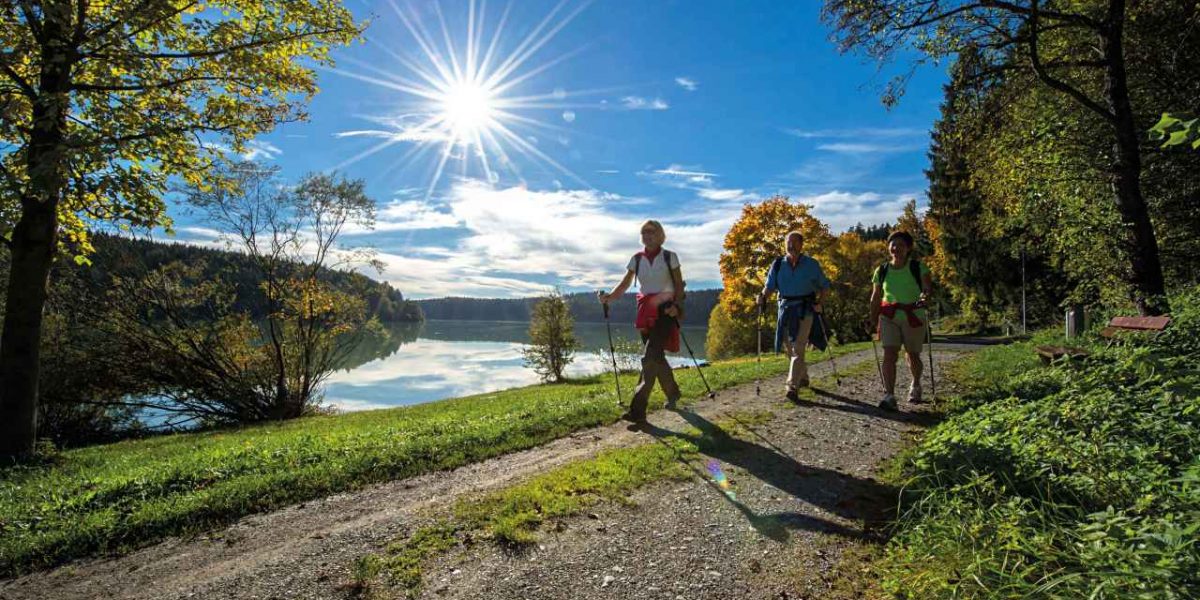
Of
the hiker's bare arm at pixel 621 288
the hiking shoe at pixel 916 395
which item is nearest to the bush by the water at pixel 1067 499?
the hiking shoe at pixel 916 395

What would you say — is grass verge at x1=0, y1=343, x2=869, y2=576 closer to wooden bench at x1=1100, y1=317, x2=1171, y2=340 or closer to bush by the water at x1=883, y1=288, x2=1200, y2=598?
bush by the water at x1=883, y1=288, x2=1200, y2=598

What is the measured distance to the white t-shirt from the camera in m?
6.87

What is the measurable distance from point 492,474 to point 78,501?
4.42 m

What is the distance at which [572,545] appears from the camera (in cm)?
359

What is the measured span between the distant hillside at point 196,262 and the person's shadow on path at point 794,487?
19.1 m

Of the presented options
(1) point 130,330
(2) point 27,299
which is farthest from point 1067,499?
(1) point 130,330

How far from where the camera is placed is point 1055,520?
9.71ft

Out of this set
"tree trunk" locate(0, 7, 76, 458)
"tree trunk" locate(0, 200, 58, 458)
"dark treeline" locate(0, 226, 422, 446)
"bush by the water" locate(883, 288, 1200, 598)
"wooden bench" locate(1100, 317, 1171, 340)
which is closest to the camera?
"bush by the water" locate(883, 288, 1200, 598)

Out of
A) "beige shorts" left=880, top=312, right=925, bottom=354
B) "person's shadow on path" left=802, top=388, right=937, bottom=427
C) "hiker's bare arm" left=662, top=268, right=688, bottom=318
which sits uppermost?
"hiker's bare arm" left=662, top=268, right=688, bottom=318

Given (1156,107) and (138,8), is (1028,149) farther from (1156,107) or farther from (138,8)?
(138,8)

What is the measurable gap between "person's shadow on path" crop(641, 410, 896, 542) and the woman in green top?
10.3ft

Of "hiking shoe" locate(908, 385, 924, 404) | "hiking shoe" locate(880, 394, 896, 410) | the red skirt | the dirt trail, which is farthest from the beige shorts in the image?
the red skirt

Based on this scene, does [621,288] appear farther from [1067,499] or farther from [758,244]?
[758,244]

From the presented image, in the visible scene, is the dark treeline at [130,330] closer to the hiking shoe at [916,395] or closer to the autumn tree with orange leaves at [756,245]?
the hiking shoe at [916,395]
